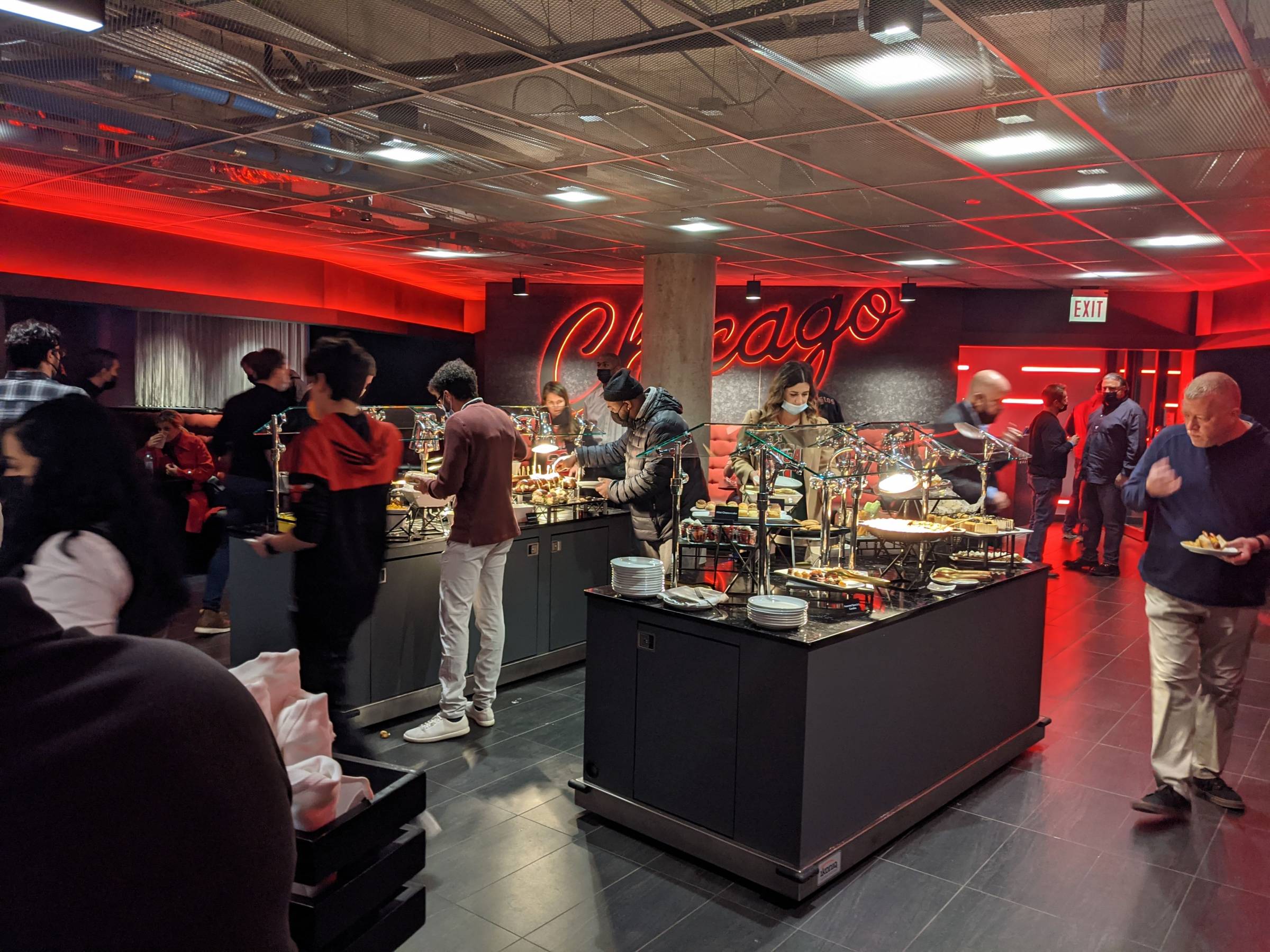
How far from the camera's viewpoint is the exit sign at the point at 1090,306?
11055mm

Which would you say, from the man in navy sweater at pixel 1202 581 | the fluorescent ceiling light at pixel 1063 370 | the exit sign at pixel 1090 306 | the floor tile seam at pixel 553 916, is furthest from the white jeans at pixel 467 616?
the fluorescent ceiling light at pixel 1063 370

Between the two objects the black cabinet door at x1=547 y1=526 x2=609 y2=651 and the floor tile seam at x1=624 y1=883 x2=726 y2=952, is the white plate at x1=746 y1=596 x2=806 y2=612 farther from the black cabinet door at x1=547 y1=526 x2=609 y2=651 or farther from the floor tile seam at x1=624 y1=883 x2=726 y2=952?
the black cabinet door at x1=547 y1=526 x2=609 y2=651

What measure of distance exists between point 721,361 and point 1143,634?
7056 millimetres

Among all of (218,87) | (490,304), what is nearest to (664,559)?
(218,87)

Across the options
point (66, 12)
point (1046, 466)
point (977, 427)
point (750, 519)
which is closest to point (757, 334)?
point (1046, 466)

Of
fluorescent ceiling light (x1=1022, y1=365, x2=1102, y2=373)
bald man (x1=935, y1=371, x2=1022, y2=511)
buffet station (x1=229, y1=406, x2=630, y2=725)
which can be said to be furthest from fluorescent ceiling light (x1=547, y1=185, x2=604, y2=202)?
fluorescent ceiling light (x1=1022, y1=365, x2=1102, y2=373)

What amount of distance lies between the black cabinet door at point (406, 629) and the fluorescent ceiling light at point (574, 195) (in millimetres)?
3135

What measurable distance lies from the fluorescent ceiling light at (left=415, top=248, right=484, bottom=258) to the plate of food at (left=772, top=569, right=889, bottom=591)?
7344mm

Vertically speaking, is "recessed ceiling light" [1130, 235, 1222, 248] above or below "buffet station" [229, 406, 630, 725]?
above

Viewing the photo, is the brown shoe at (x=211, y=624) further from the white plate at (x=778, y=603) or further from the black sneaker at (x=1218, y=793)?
the black sneaker at (x=1218, y=793)

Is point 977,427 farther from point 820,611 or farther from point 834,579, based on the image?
point 820,611

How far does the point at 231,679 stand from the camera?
2.77 ft

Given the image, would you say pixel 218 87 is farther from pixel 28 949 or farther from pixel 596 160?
pixel 28 949

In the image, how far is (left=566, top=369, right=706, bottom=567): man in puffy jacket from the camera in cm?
520
